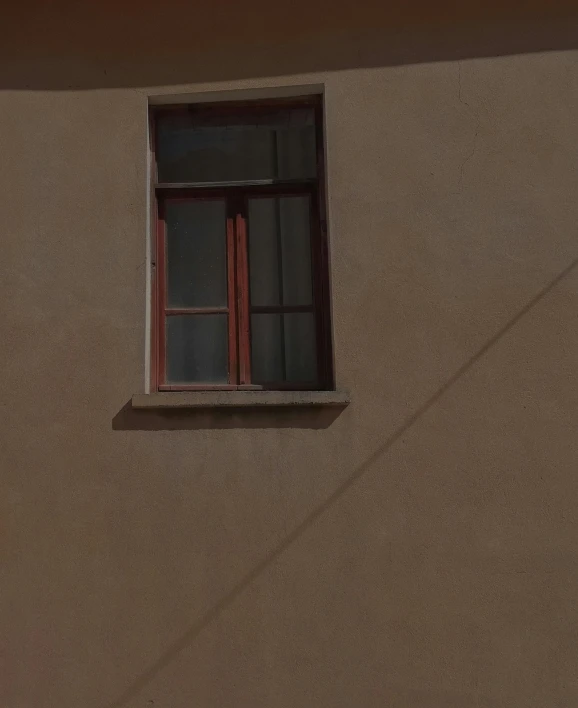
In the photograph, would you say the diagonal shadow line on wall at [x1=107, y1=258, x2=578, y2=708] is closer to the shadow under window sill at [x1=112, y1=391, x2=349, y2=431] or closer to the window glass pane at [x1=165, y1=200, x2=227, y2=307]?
the shadow under window sill at [x1=112, y1=391, x2=349, y2=431]

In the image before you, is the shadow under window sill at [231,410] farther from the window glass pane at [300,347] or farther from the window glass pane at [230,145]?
the window glass pane at [230,145]

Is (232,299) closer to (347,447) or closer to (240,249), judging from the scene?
(240,249)

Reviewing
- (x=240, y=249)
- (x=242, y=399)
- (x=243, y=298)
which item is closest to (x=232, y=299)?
(x=243, y=298)

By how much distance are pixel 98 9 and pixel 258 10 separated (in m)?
1.02

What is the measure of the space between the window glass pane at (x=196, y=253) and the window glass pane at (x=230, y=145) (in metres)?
0.22

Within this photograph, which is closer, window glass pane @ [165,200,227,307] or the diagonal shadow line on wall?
the diagonal shadow line on wall

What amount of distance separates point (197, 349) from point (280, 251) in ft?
2.61

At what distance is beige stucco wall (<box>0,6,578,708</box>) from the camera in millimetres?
3443

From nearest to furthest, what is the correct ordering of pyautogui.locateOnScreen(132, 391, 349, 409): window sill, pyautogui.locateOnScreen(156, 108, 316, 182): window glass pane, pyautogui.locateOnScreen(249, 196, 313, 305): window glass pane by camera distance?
pyautogui.locateOnScreen(132, 391, 349, 409): window sill < pyautogui.locateOnScreen(249, 196, 313, 305): window glass pane < pyautogui.locateOnScreen(156, 108, 316, 182): window glass pane

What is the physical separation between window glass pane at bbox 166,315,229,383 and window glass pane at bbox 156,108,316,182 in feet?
3.04

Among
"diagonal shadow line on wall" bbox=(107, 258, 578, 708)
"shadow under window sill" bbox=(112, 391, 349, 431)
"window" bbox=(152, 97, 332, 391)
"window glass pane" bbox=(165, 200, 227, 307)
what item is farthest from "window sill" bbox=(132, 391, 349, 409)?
"window glass pane" bbox=(165, 200, 227, 307)

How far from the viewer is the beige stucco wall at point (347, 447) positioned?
3.44 metres

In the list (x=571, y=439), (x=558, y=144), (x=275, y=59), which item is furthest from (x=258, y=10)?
(x=571, y=439)

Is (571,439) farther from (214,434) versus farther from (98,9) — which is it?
(98,9)
